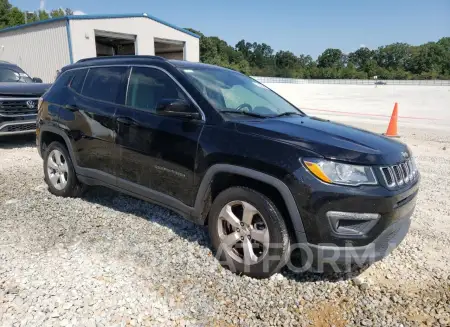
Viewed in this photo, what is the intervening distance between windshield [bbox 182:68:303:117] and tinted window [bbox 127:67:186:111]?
8.2 inches

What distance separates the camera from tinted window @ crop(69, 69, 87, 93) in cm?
438

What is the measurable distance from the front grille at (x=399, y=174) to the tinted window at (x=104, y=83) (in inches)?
110

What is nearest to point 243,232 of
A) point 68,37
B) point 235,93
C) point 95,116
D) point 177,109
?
point 177,109

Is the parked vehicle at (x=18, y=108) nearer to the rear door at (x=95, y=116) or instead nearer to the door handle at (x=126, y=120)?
the rear door at (x=95, y=116)

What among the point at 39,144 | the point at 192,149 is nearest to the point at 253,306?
the point at 192,149

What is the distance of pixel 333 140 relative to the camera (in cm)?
278

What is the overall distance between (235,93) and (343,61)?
468 feet

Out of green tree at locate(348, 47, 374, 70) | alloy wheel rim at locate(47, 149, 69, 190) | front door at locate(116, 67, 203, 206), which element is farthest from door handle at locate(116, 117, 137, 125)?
green tree at locate(348, 47, 374, 70)

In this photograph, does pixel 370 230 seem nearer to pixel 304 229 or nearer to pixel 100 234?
pixel 304 229

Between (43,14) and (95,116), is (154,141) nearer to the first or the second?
(95,116)

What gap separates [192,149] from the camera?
3143mm

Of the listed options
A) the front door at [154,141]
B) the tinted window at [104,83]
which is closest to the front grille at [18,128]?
the tinted window at [104,83]

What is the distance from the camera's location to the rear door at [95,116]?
388 centimetres

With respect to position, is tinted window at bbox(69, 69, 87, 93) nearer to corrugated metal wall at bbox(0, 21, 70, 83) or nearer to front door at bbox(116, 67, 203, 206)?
front door at bbox(116, 67, 203, 206)
